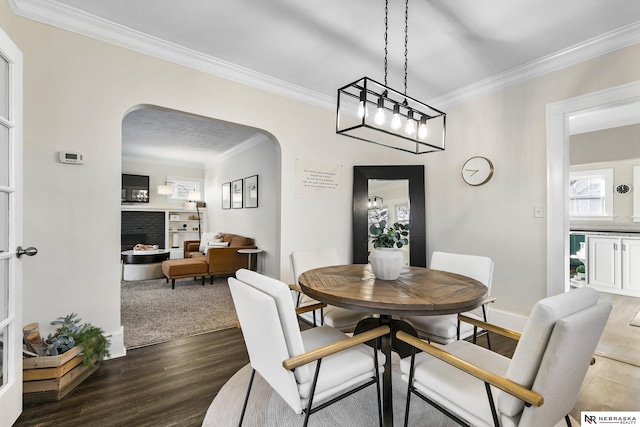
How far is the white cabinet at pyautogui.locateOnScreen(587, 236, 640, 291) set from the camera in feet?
13.5

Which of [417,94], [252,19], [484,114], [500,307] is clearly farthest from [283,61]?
[500,307]

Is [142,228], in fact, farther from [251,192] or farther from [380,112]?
[380,112]

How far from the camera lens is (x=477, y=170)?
3197 millimetres

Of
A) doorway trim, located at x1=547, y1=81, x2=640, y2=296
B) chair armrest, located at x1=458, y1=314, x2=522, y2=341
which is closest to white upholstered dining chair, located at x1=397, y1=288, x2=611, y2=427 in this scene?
chair armrest, located at x1=458, y1=314, x2=522, y2=341

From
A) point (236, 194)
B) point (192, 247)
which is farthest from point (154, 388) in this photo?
point (192, 247)

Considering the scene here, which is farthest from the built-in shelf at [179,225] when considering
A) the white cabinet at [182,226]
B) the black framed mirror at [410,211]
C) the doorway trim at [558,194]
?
the doorway trim at [558,194]

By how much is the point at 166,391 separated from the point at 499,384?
1.93 m

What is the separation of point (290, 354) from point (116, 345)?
193cm

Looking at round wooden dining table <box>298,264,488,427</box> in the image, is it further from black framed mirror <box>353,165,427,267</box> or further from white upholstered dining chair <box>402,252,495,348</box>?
black framed mirror <box>353,165,427,267</box>

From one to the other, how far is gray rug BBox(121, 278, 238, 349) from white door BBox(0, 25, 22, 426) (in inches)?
39.0

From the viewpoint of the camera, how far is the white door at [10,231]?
59.2 inches

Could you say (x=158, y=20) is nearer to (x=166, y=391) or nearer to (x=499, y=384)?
(x=166, y=391)

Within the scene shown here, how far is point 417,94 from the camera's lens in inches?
137

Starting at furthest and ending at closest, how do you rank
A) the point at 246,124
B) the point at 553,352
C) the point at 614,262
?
the point at 614,262, the point at 246,124, the point at 553,352
